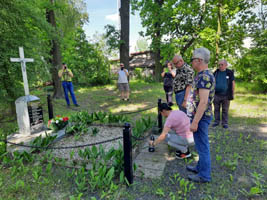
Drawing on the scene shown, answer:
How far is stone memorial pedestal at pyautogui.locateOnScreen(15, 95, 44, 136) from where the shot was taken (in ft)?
14.2

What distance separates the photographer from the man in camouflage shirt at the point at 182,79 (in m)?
3.74

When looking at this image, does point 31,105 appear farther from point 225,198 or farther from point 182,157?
point 225,198

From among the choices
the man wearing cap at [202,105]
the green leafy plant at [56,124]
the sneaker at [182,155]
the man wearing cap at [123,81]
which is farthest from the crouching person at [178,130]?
the man wearing cap at [123,81]

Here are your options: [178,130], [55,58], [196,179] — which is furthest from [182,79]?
[55,58]

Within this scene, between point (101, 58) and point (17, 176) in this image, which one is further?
point (101, 58)

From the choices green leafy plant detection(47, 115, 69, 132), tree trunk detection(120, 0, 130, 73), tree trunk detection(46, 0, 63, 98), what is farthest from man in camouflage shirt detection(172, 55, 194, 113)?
tree trunk detection(46, 0, 63, 98)

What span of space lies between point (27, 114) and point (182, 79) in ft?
13.0

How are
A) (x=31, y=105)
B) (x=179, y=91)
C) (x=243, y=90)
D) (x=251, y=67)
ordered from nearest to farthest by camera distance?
(x=179, y=91) → (x=31, y=105) → (x=251, y=67) → (x=243, y=90)

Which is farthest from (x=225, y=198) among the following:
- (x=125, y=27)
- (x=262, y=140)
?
(x=125, y=27)

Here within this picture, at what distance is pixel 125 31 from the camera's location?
35.7 feet

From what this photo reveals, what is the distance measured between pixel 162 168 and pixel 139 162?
46 cm

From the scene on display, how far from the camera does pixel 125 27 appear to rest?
10844 millimetres

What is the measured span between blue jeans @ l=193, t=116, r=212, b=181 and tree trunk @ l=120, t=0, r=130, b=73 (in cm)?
873

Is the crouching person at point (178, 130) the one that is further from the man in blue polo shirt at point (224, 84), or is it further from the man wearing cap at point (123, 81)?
the man wearing cap at point (123, 81)
